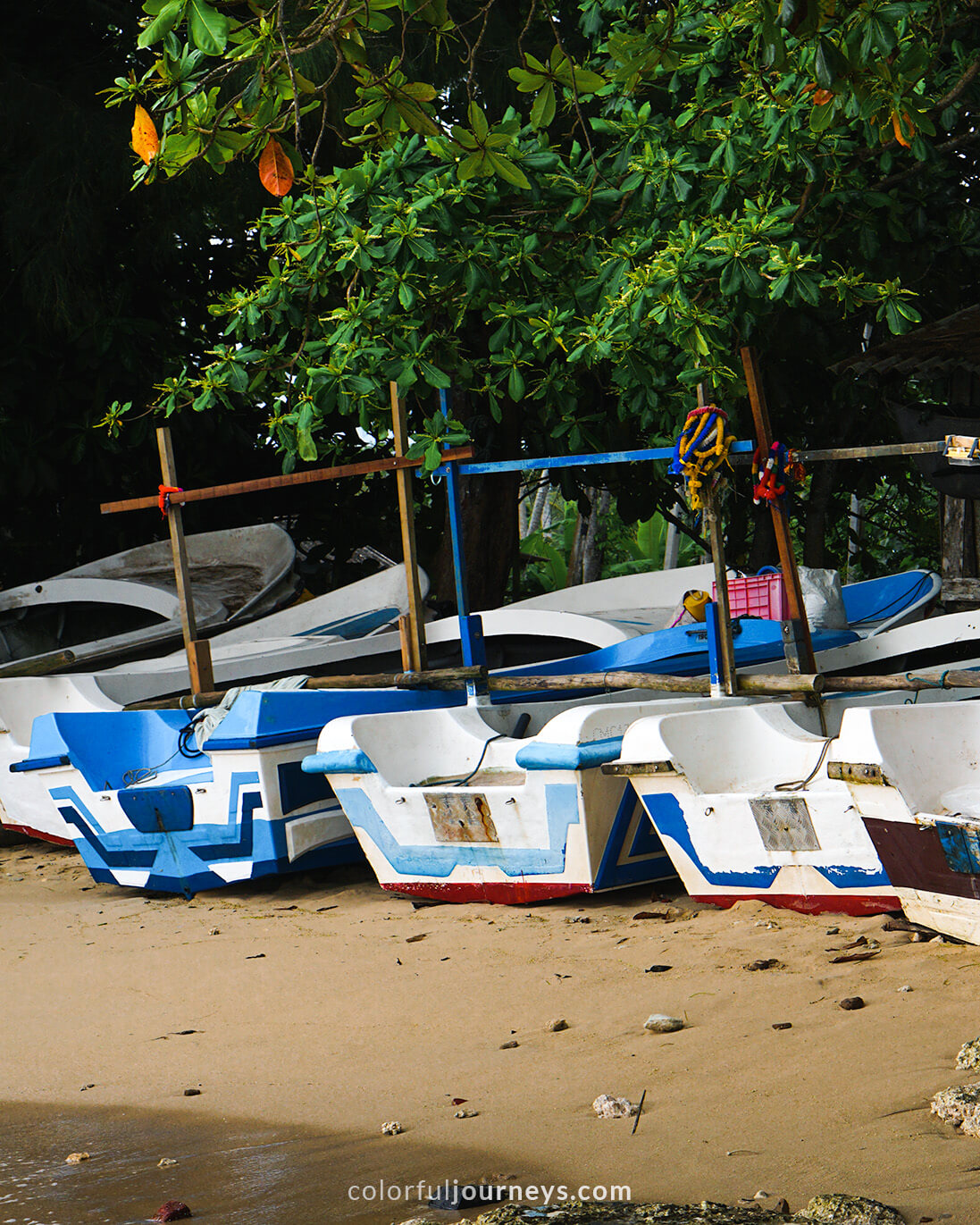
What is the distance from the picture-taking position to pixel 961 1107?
2.70 metres

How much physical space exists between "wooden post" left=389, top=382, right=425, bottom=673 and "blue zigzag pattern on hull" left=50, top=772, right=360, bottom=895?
98 cm

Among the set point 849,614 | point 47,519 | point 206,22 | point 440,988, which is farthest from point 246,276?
point 206,22

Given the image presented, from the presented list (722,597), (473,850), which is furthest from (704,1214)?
(722,597)

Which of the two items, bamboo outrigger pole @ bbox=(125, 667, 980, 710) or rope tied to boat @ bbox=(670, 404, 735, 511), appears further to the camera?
rope tied to boat @ bbox=(670, 404, 735, 511)

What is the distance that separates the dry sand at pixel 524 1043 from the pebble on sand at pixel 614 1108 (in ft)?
0.10

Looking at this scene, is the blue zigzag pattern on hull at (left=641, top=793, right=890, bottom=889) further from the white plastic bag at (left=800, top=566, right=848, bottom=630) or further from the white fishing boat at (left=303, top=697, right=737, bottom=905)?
the white plastic bag at (left=800, top=566, right=848, bottom=630)

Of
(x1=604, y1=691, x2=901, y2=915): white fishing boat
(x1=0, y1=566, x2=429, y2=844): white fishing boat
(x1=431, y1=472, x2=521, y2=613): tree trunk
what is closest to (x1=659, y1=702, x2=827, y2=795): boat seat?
(x1=604, y1=691, x2=901, y2=915): white fishing boat

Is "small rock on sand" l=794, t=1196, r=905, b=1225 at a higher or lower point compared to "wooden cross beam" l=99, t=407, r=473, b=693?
lower

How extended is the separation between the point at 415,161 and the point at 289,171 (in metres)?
2.91

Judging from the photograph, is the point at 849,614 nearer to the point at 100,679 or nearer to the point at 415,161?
the point at 415,161

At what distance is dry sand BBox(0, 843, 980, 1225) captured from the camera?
2771mm

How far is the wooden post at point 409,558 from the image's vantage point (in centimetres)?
650

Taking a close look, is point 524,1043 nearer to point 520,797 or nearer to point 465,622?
point 520,797

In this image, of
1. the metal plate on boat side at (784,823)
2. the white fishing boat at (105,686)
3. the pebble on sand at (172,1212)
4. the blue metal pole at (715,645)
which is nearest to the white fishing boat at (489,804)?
the blue metal pole at (715,645)
